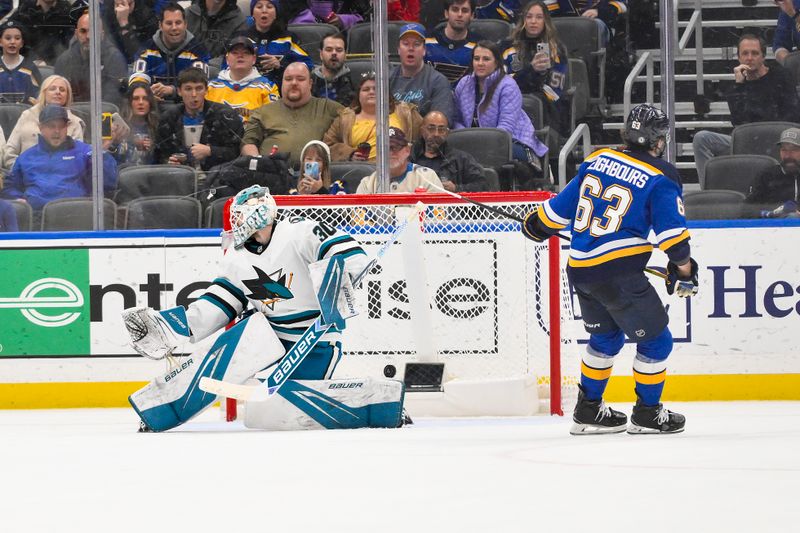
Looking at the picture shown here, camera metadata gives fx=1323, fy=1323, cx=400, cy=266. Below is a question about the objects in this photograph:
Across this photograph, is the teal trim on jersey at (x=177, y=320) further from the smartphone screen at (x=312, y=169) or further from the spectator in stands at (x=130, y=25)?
the spectator in stands at (x=130, y=25)

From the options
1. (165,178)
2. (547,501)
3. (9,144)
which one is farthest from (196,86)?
(547,501)

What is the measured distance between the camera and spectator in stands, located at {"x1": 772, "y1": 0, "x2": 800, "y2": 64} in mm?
6551

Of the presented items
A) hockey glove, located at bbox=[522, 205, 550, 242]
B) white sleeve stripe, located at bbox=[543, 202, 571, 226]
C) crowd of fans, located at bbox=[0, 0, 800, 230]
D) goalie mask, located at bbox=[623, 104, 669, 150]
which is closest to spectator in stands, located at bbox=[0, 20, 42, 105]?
crowd of fans, located at bbox=[0, 0, 800, 230]

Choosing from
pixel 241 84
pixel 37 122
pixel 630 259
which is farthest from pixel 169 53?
pixel 630 259

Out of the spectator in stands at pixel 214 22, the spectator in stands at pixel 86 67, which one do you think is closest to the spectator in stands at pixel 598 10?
the spectator in stands at pixel 214 22

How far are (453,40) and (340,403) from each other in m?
2.36

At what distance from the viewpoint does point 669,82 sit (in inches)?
257

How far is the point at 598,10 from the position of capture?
6684 millimetres

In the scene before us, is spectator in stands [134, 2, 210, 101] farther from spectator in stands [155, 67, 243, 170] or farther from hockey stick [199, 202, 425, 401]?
hockey stick [199, 202, 425, 401]

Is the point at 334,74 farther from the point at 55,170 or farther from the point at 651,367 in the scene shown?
the point at 651,367

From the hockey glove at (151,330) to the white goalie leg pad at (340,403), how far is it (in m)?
0.48

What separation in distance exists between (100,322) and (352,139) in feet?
5.12

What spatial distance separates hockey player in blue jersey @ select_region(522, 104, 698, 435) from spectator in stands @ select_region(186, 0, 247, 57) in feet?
9.14

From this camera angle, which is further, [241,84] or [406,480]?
[241,84]
